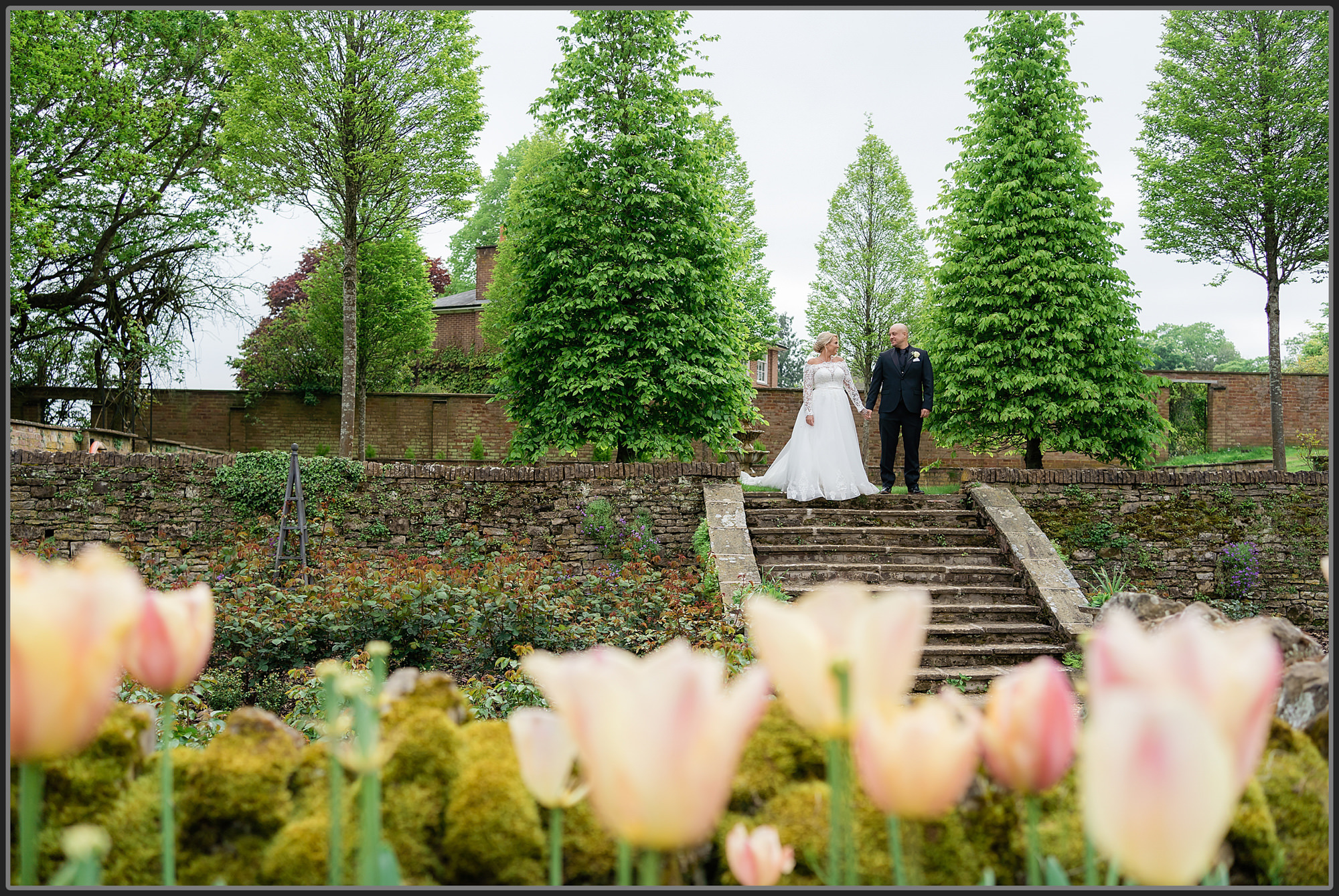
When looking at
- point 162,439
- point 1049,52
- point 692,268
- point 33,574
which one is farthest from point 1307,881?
point 162,439

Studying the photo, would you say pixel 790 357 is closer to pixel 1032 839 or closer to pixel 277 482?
pixel 277 482

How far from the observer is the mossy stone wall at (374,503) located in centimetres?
977

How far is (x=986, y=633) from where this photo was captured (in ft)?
23.6

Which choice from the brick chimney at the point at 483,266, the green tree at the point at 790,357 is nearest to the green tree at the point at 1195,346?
the green tree at the point at 790,357

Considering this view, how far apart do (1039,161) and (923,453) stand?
10.5m

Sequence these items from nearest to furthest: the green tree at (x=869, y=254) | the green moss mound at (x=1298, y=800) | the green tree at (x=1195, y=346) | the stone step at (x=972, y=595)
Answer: the green moss mound at (x=1298, y=800)
the stone step at (x=972, y=595)
the green tree at (x=869, y=254)
the green tree at (x=1195, y=346)

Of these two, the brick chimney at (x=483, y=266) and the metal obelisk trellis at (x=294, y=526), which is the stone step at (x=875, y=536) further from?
the brick chimney at (x=483, y=266)

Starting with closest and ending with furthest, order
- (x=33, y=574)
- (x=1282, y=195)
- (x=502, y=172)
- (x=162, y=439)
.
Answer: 1. (x=33, y=574)
2. (x=1282, y=195)
3. (x=162, y=439)
4. (x=502, y=172)

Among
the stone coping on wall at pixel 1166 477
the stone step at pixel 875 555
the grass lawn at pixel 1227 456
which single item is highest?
the grass lawn at pixel 1227 456

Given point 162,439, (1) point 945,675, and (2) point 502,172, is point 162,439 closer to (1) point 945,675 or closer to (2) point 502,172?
(1) point 945,675

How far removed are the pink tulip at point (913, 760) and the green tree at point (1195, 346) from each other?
82.0 meters

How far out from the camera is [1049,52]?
41.0 feet

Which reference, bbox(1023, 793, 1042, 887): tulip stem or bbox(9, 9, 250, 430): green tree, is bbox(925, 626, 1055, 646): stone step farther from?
bbox(9, 9, 250, 430): green tree

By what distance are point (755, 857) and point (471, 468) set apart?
9.73 meters
